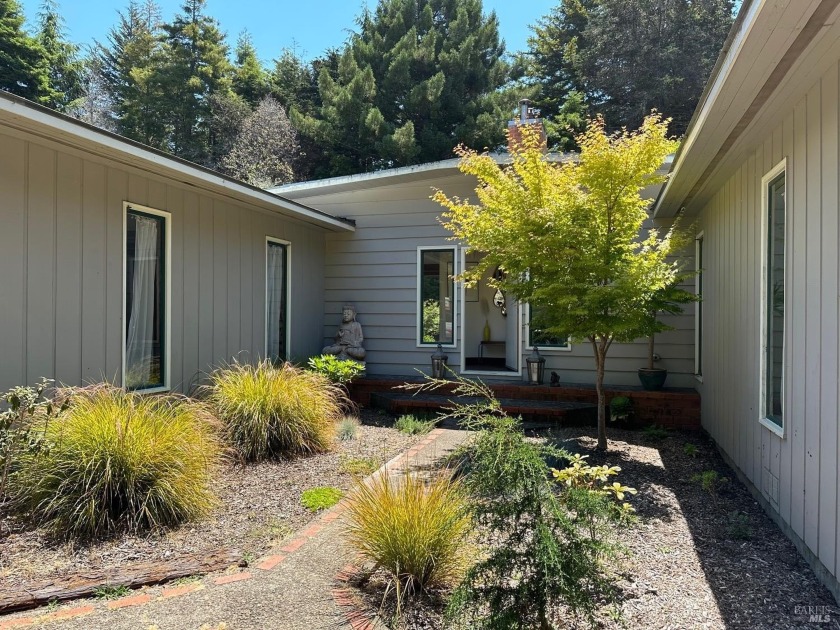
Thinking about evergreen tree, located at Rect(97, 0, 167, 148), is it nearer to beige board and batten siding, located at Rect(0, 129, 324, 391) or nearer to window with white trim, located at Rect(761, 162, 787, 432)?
beige board and batten siding, located at Rect(0, 129, 324, 391)

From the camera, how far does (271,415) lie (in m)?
5.15

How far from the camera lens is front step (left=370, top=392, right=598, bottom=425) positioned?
7.21 m

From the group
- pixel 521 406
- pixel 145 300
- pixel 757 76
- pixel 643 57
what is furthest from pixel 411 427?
pixel 643 57

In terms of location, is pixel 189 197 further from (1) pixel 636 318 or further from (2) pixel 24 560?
(1) pixel 636 318

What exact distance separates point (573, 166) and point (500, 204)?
0.79m

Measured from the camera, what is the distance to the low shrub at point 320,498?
4.04m

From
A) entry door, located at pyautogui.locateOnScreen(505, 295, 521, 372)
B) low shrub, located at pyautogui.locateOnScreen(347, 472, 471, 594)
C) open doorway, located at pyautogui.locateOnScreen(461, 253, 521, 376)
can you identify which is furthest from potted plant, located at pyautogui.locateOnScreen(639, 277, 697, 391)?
open doorway, located at pyautogui.locateOnScreen(461, 253, 521, 376)

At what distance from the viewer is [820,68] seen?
3.01 meters

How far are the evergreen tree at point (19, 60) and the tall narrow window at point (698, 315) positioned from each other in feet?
77.4

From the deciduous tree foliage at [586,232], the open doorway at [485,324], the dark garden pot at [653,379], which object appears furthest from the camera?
the open doorway at [485,324]

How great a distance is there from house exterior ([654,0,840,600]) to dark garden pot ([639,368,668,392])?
1.91 meters

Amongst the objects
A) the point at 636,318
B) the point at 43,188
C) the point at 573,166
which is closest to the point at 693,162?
the point at 573,166

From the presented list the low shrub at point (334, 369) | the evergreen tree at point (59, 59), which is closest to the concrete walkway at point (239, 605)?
the low shrub at point (334, 369)

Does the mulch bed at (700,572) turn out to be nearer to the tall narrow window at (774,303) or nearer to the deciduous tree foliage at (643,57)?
the tall narrow window at (774,303)
